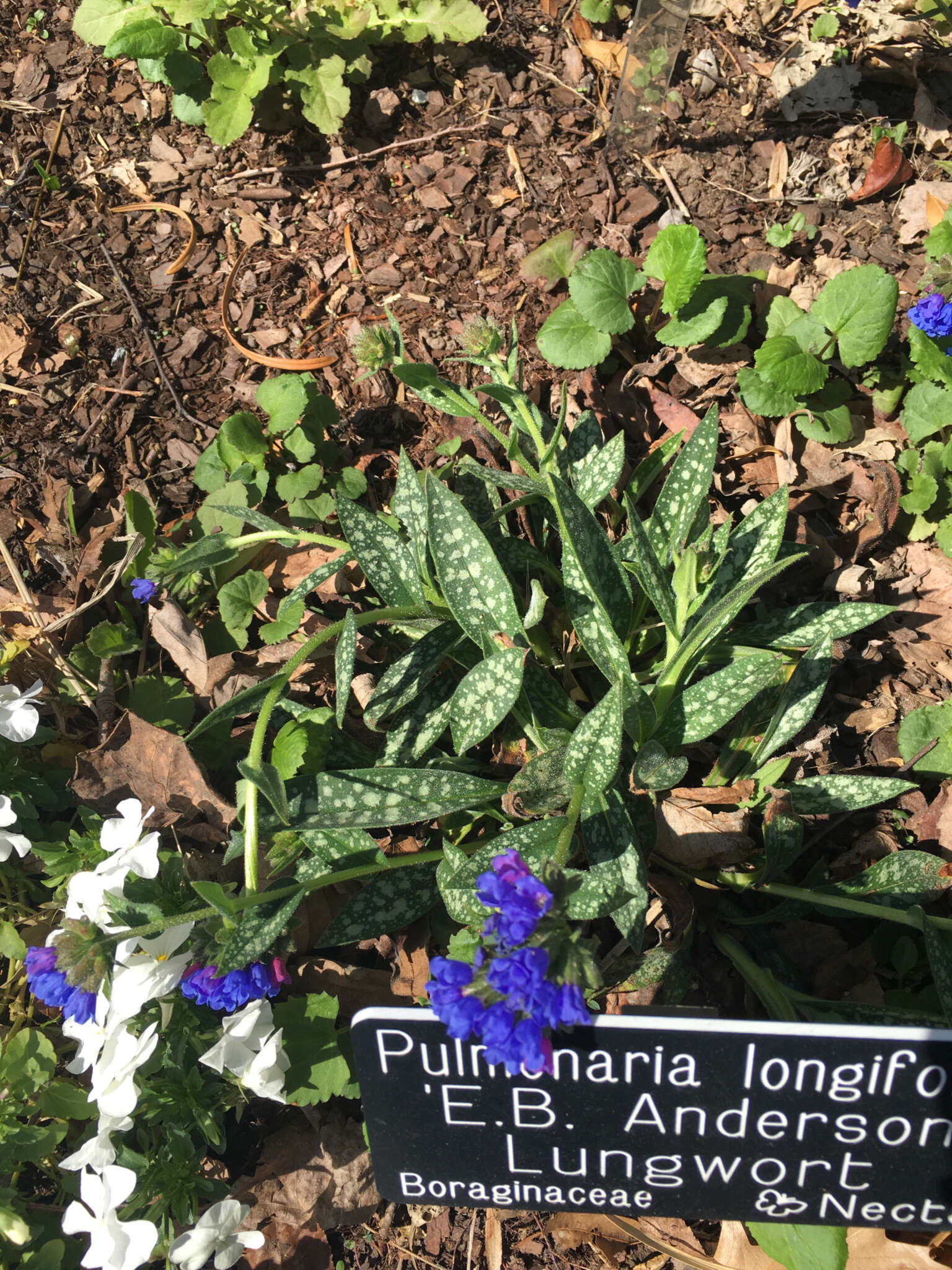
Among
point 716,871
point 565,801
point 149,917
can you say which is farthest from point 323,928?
point 716,871

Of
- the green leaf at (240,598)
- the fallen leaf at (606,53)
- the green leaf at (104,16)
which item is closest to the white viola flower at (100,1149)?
the green leaf at (240,598)

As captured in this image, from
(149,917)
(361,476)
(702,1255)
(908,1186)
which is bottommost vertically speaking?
(702,1255)

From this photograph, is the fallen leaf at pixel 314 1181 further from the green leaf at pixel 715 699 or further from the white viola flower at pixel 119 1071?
the green leaf at pixel 715 699

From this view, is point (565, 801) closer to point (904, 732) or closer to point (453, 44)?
point (904, 732)

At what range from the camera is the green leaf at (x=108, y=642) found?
2.16 metres

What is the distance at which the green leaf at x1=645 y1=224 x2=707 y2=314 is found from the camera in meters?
2.24

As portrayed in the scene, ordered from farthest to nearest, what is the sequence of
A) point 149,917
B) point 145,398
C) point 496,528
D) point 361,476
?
point 145,398 < point 361,476 < point 496,528 < point 149,917

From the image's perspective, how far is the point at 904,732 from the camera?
2.08 metres

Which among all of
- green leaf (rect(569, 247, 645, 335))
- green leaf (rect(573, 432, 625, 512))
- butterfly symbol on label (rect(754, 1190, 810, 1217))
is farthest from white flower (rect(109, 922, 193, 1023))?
green leaf (rect(569, 247, 645, 335))

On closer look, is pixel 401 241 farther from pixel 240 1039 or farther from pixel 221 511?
pixel 240 1039

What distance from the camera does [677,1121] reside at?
4.77ft

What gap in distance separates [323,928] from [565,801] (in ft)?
2.26

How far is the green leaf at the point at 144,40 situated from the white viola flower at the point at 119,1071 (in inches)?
88.7

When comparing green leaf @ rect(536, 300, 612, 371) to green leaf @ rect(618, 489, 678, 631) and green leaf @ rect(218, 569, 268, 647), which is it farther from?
green leaf @ rect(218, 569, 268, 647)
